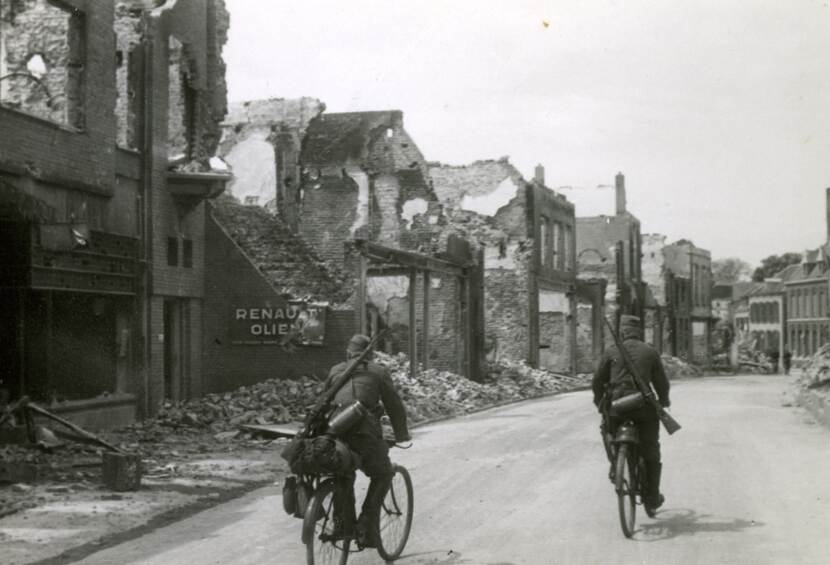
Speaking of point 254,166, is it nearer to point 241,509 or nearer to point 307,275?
point 307,275

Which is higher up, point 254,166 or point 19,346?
point 254,166

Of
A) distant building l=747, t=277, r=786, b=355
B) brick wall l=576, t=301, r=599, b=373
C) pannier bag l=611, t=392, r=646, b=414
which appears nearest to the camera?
pannier bag l=611, t=392, r=646, b=414

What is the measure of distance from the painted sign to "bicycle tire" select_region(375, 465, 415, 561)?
1563 centimetres

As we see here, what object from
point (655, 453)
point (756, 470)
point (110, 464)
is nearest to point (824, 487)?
point (756, 470)

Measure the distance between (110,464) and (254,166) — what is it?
26.3 meters

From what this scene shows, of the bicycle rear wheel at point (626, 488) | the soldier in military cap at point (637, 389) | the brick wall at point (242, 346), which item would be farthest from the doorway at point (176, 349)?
the bicycle rear wheel at point (626, 488)

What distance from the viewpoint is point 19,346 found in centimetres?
1556

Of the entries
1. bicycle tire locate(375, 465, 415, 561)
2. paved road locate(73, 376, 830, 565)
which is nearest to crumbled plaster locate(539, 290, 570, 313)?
paved road locate(73, 376, 830, 565)

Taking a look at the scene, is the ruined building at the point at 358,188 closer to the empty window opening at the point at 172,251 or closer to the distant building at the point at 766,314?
the empty window opening at the point at 172,251

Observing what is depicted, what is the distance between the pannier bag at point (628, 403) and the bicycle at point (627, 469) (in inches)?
4.7

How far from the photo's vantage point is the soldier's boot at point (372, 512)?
7217mm

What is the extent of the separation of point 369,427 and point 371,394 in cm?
23

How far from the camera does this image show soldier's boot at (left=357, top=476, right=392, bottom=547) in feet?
23.7

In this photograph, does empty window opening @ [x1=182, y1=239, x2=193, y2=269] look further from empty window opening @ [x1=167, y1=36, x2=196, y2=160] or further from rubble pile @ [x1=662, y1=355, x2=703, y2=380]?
rubble pile @ [x1=662, y1=355, x2=703, y2=380]
